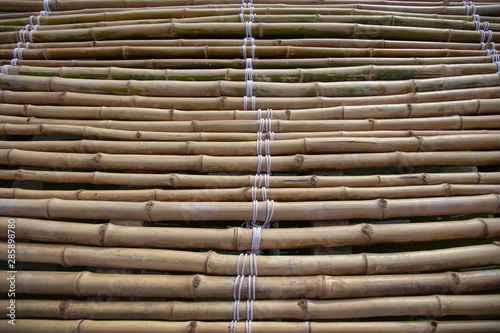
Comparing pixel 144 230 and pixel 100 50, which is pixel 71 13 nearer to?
pixel 100 50

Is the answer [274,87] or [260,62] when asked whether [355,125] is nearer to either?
[274,87]

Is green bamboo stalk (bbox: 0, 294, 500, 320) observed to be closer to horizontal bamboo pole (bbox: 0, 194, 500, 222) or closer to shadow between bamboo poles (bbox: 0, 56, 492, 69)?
horizontal bamboo pole (bbox: 0, 194, 500, 222)

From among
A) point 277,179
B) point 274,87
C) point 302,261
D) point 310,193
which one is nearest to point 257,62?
point 274,87

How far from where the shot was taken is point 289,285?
1.39 meters

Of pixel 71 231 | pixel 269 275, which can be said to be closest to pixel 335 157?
pixel 269 275

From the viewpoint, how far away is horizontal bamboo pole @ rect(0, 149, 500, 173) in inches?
68.9

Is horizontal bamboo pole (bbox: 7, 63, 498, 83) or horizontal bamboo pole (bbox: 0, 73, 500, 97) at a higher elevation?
horizontal bamboo pole (bbox: 7, 63, 498, 83)

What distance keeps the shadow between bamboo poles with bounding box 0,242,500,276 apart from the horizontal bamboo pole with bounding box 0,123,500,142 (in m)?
0.77

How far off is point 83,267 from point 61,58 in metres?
1.81

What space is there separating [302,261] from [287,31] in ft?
6.19

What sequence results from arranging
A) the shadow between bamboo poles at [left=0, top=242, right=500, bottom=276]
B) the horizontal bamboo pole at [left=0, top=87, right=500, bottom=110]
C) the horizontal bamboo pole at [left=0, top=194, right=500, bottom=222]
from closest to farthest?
the shadow between bamboo poles at [left=0, top=242, right=500, bottom=276] → the horizontal bamboo pole at [left=0, top=194, right=500, bottom=222] → the horizontal bamboo pole at [left=0, top=87, right=500, bottom=110]

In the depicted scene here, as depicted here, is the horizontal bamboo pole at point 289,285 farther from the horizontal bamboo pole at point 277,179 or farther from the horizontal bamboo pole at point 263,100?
the horizontal bamboo pole at point 263,100

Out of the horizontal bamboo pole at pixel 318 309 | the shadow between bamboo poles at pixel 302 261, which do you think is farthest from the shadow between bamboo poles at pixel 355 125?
the horizontal bamboo pole at pixel 318 309

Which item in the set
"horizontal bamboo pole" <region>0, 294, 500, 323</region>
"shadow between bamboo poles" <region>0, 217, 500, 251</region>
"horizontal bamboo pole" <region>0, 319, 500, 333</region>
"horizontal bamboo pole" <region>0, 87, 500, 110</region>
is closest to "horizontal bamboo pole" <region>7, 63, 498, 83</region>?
"horizontal bamboo pole" <region>0, 87, 500, 110</region>
